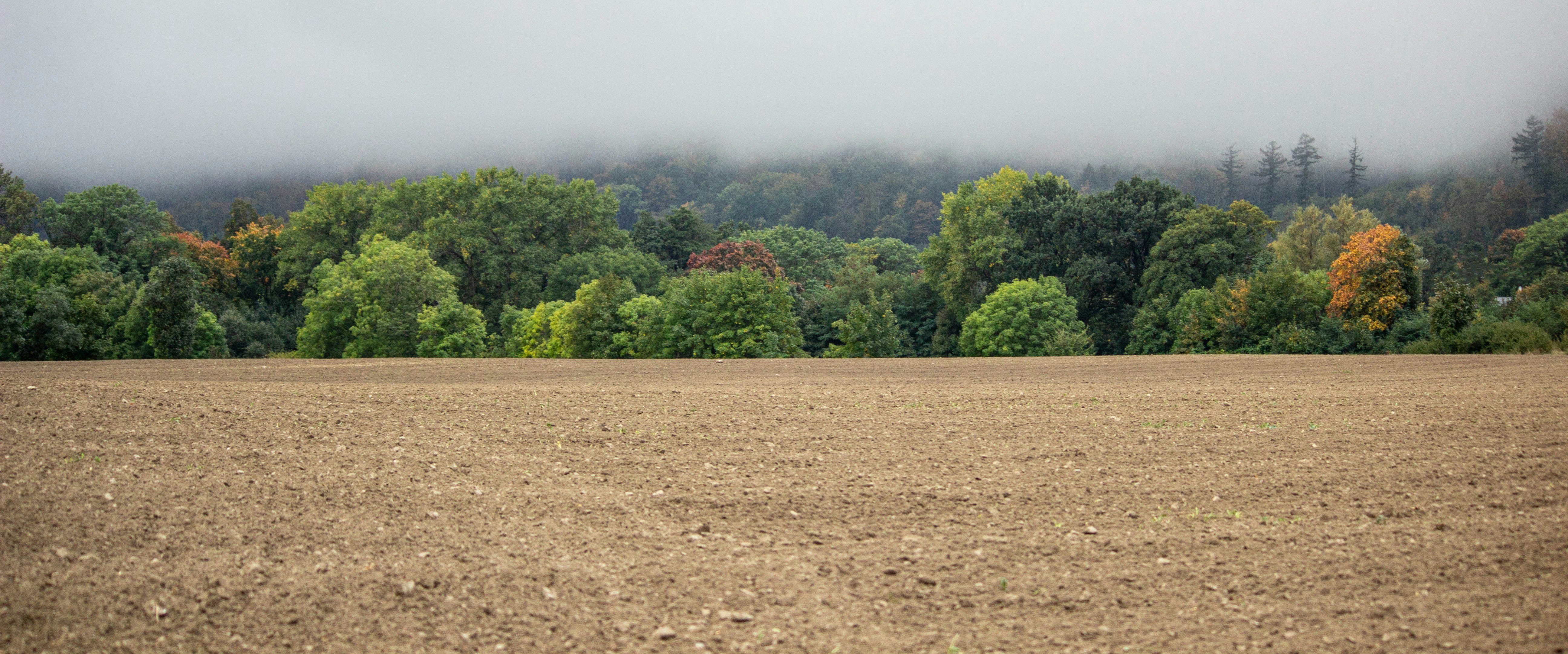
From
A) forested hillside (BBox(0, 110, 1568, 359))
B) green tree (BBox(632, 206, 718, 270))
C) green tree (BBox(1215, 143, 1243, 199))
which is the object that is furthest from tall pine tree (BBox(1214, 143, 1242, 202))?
green tree (BBox(632, 206, 718, 270))

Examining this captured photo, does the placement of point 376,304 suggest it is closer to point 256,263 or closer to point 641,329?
point 641,329

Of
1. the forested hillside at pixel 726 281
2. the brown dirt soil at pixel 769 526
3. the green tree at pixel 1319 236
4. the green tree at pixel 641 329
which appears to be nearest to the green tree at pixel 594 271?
the forested hillside at pixel 726 281

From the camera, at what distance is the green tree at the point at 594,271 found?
62062 mm

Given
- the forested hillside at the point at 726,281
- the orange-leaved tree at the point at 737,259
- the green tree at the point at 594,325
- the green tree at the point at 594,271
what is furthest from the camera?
the green tree at the point at 594,271

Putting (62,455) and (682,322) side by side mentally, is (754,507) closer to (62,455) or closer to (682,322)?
(62,455)

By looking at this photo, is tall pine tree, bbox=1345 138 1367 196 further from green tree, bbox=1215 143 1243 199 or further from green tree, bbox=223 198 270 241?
green tree, bbox=223 198 270 241

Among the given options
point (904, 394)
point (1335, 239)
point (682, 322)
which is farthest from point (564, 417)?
point (1335, 239)

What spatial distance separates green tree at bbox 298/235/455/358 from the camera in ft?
165

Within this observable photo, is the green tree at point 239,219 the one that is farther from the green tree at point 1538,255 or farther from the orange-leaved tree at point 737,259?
the green tree at point 1538,255

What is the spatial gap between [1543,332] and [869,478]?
30.3 m

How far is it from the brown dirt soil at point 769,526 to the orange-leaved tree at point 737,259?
4797 cm

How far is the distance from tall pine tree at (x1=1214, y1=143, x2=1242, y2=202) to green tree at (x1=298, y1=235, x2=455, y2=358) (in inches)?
5634

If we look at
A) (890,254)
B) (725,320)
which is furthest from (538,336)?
(890,254)

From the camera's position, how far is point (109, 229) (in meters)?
72.1
